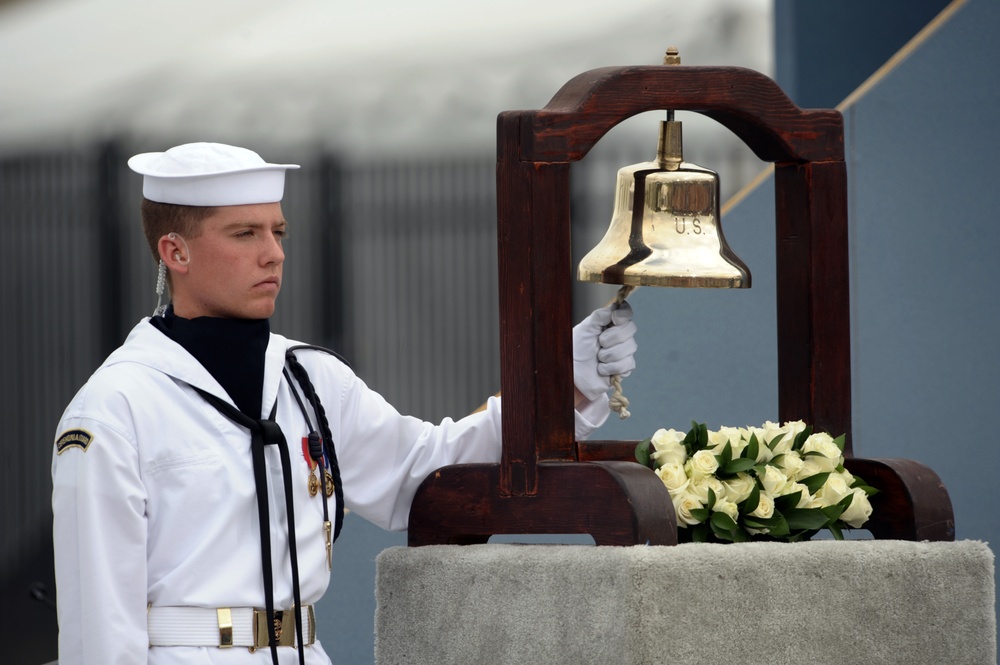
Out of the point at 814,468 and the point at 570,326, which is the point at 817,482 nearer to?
the point at 814,468

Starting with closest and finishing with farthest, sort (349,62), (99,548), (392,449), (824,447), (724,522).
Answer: (99,548), (724,522), (824,447), (392,449), (349,62)

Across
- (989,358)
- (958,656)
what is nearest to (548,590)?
(958,656)

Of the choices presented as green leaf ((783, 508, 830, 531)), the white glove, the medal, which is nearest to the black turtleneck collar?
the medal

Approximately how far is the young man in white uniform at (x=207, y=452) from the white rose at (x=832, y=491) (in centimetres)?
38

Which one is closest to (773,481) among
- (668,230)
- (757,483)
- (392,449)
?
(757,483)

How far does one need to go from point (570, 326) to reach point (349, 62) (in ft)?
5.81

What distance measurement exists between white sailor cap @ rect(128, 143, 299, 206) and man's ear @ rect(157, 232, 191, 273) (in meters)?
0.06

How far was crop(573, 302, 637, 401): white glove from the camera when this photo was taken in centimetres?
229

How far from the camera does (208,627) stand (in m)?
2.03

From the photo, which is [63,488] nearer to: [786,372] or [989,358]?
[786,372]

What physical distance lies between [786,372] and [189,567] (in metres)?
1.08

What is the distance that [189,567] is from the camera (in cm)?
203

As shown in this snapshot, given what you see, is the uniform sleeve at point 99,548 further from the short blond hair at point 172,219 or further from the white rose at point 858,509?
the white rose at point 858,509

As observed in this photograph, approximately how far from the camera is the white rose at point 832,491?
222 cm
